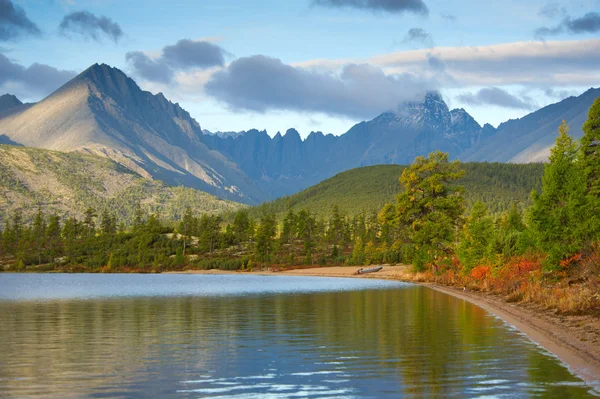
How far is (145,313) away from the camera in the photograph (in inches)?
1700

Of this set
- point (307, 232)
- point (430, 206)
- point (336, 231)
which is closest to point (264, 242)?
point (307, 232)

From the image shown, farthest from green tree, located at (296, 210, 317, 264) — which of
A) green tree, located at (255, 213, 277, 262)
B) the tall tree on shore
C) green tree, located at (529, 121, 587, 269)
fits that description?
green tree, located at (529, 121, 587, 269)

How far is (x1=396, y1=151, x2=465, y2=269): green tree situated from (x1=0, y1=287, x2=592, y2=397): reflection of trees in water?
35313 millimetres

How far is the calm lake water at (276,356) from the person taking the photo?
18156mm

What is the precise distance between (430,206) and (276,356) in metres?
62.3

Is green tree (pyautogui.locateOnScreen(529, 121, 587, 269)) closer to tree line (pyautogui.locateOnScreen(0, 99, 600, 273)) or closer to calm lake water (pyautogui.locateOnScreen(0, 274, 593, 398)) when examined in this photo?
tree line (pyautogui.locateOnScreen(0, 99, 600, 273))

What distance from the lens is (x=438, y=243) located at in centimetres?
8356

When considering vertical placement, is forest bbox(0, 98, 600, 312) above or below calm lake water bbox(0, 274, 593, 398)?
above

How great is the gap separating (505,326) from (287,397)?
1905 centimetres

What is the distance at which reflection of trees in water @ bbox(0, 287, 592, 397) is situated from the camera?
65.7 feet

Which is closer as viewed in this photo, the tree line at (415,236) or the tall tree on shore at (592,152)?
the tree line at (415,236)

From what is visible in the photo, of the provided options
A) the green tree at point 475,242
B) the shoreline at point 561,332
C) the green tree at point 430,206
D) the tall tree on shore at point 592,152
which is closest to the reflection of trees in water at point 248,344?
the shoreline at point 561,332

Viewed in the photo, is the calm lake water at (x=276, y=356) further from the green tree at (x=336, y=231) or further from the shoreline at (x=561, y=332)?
the green tree at (x=336, y=231)

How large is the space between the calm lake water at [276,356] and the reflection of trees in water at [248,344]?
50mm
